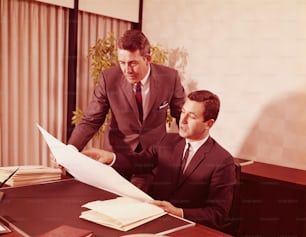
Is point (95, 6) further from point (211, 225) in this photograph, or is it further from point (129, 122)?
point (211, 225)

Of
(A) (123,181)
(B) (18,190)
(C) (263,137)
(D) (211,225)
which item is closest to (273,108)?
(C) (263,137)

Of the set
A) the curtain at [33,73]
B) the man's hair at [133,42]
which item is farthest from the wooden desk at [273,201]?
the curtain at [33,73]

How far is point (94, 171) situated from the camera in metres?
1.36

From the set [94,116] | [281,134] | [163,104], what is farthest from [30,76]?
[281,134]

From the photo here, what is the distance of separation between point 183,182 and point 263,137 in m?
1.39

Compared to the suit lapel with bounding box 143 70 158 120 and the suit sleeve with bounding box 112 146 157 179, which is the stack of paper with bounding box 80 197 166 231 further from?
the suit lapel with bounding box 143 70 158 120

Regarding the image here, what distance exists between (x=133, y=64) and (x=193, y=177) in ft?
2.26

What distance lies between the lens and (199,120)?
159 centimetres

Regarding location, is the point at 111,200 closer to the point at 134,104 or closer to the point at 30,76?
the point at 134,104

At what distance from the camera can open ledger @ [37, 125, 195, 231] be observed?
1.09 metres

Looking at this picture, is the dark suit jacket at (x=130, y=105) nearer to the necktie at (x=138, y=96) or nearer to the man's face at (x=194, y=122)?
the necktie at (x=138, y=96)

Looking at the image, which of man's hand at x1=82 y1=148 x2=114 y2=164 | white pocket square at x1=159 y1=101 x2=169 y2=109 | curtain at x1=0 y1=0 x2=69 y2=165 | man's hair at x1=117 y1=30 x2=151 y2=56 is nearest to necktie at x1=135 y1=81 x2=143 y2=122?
white pocket square at x1=159 y1=101 x2=169 y2=109

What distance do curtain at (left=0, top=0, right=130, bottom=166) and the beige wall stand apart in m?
0.97

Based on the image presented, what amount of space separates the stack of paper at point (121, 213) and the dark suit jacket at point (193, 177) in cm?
20
